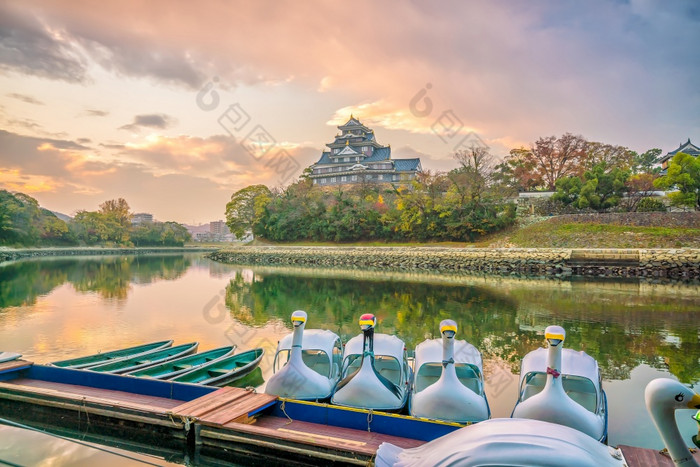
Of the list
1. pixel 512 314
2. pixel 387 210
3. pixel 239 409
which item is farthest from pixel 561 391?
pixel 387 210

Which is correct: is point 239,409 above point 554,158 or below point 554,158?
below

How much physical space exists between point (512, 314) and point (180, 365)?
10571 mm

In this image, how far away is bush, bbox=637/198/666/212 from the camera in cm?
3309

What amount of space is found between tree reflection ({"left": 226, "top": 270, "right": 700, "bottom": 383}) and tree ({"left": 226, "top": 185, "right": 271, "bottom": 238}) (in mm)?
31408

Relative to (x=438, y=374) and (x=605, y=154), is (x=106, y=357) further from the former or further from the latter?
(x=605, y=154)

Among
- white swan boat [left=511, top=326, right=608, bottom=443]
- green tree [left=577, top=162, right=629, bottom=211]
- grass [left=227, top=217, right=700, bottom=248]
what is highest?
green tree [left=577, top=162, right=629, bottom=211]

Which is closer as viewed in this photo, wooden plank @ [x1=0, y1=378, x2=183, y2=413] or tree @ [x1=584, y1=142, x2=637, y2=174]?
wooden plank @ [x1=0, y1=378, x2=183, y2=413]

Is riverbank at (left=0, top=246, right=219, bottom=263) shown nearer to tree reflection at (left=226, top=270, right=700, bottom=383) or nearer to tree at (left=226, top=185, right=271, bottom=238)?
tree at (left=226, top=185, right=271, bottom=238)

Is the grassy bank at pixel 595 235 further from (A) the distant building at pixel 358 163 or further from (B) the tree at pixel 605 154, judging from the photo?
(A) the distant building at pixel 358 163

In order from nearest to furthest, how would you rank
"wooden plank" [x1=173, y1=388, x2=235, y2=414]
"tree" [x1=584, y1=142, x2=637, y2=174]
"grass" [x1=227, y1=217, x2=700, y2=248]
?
"wooden plank" [x1=173, y1=388, x2=235, y2=414] < "grass" [x1=227, y1=217, x2=700, y2=248] < "tree" [x1=584, y1=142, x2=637, y2=174]

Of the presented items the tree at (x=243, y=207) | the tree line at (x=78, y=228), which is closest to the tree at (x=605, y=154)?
the tree at (x=243, y=207)

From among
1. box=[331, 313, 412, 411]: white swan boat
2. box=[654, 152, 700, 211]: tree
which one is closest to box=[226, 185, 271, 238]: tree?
box=[654, 152, 700, 211]: tree

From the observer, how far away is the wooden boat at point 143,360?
761 cm

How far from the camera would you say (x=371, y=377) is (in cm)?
574
